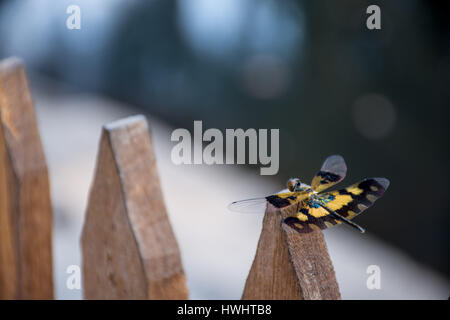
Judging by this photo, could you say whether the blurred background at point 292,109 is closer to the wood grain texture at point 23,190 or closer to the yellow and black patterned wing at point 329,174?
the wood grain texture at point 23,190

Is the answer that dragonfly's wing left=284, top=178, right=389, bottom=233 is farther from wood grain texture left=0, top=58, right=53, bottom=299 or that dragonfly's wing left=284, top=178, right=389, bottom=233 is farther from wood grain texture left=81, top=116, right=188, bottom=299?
wood grain texture left=0, top=58, right=53, bottom=299

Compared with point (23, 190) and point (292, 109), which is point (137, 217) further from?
point (292, 109)

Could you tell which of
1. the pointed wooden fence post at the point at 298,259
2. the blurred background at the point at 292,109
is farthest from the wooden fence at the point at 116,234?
the blurred background at the point at 292,109

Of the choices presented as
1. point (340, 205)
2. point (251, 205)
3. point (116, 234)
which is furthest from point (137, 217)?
point (340, 205)

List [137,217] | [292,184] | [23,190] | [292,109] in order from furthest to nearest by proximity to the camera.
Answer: [292,109] < [23,190] < [137,217] < [292,184]

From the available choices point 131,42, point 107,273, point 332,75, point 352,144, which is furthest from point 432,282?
point 131,42

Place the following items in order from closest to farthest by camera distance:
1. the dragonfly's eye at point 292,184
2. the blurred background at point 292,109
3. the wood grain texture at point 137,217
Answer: the dragonfly's eye at point 292,184 → the wood grain texture at point 137,217 → the blurred background at point 292,109
